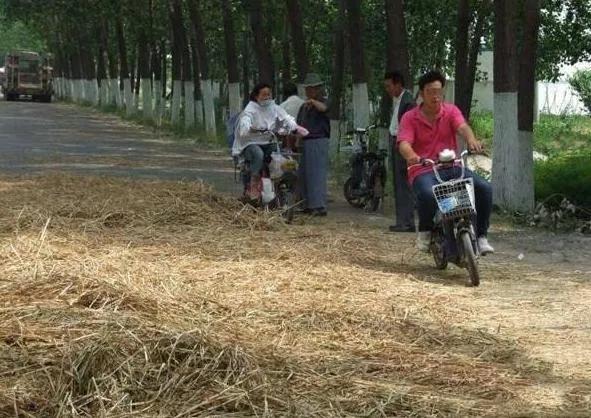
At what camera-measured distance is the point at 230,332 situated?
624 cm

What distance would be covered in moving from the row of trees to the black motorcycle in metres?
1.11

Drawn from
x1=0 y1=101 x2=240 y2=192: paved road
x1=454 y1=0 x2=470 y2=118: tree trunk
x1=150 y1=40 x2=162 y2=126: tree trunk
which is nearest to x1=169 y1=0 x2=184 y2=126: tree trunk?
x1=150 y1=40 x2=162 y2=126: tree trunk

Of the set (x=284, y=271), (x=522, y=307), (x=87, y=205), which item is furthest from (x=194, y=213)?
(x=522, y=307)

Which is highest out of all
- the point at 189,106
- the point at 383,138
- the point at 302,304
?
the point at 189,106

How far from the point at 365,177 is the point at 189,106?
1968cm

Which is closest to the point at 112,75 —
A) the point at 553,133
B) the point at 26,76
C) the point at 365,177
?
the point at 26,76

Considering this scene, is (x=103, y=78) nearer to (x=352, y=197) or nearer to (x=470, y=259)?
(x=352, y=197)

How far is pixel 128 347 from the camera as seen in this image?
533cm

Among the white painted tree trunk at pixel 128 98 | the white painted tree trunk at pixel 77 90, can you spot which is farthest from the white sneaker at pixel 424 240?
the white painted tree trunk at pixel 77 90

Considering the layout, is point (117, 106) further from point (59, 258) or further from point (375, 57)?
point (59, 258)

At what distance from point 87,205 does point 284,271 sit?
12.8 ft

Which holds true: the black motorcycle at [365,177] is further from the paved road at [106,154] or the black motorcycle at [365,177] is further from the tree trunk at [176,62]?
the tree trunk at [176,62]

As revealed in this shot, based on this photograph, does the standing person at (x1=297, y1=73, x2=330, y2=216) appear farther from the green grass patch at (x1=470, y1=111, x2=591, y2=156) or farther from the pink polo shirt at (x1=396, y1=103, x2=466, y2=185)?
the green grass patch at (x1=470, y1=111, x2=591, y2=156)

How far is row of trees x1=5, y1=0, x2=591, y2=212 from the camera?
1366 cm
